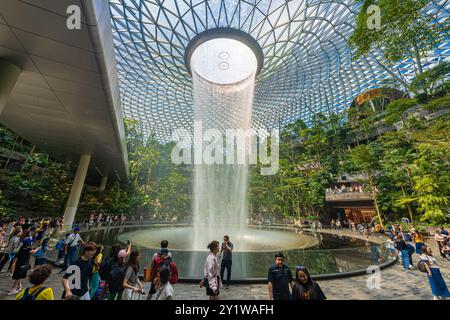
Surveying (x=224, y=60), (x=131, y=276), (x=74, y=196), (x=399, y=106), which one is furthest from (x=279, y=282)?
(x=224, y=60)

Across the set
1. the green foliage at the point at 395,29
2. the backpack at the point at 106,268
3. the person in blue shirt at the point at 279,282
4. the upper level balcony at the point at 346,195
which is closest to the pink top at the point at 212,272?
the person in blue shirt at the point at 279,282

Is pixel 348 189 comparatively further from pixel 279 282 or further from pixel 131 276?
pixel 131 276

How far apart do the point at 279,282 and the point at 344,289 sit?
4042 millimetres

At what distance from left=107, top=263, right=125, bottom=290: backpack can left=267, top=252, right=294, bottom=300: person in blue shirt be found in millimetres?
2991

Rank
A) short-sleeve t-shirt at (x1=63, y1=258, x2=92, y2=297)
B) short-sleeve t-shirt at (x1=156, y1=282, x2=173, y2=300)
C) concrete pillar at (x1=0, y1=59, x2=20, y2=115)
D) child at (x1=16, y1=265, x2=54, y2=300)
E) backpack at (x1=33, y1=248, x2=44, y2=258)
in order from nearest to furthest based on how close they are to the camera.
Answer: child at (x1=16, y1=265, x2=54, y2=300) < short-sleeve t-shirt at (x1=156, y1=282, x2=173, y2=300) < short-sleeve t-shirt at (x1=63, y1=258, x2=92, y2=297) < backpack at (x1=33, y1=248, x2=44, y2=258) < concrete pillar at (x1=0, y1=59, x2=20, y2=115)

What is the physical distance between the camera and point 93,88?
816cm

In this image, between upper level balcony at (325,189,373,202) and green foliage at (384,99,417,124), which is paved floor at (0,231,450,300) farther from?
upper level balcony at (325,189,373,202)

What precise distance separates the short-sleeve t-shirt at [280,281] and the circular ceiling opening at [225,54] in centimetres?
2807

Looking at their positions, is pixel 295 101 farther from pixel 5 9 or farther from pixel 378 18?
pixel 5 9

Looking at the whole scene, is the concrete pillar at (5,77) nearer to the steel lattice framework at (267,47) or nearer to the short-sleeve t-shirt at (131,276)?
the short-sleeve t-shirt at (131,276)

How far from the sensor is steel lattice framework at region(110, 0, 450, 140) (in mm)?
23297

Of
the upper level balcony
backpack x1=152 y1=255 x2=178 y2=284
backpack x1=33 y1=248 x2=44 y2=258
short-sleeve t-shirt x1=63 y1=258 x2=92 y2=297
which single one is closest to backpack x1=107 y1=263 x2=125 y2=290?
short-sleeve t-shirt x1=63 y1=258 x2=92 y2=297

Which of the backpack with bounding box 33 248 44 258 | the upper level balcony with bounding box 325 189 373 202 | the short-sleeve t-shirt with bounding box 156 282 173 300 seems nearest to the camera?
the short-sleeve t-shirt with bounding box 156 282 173 300
